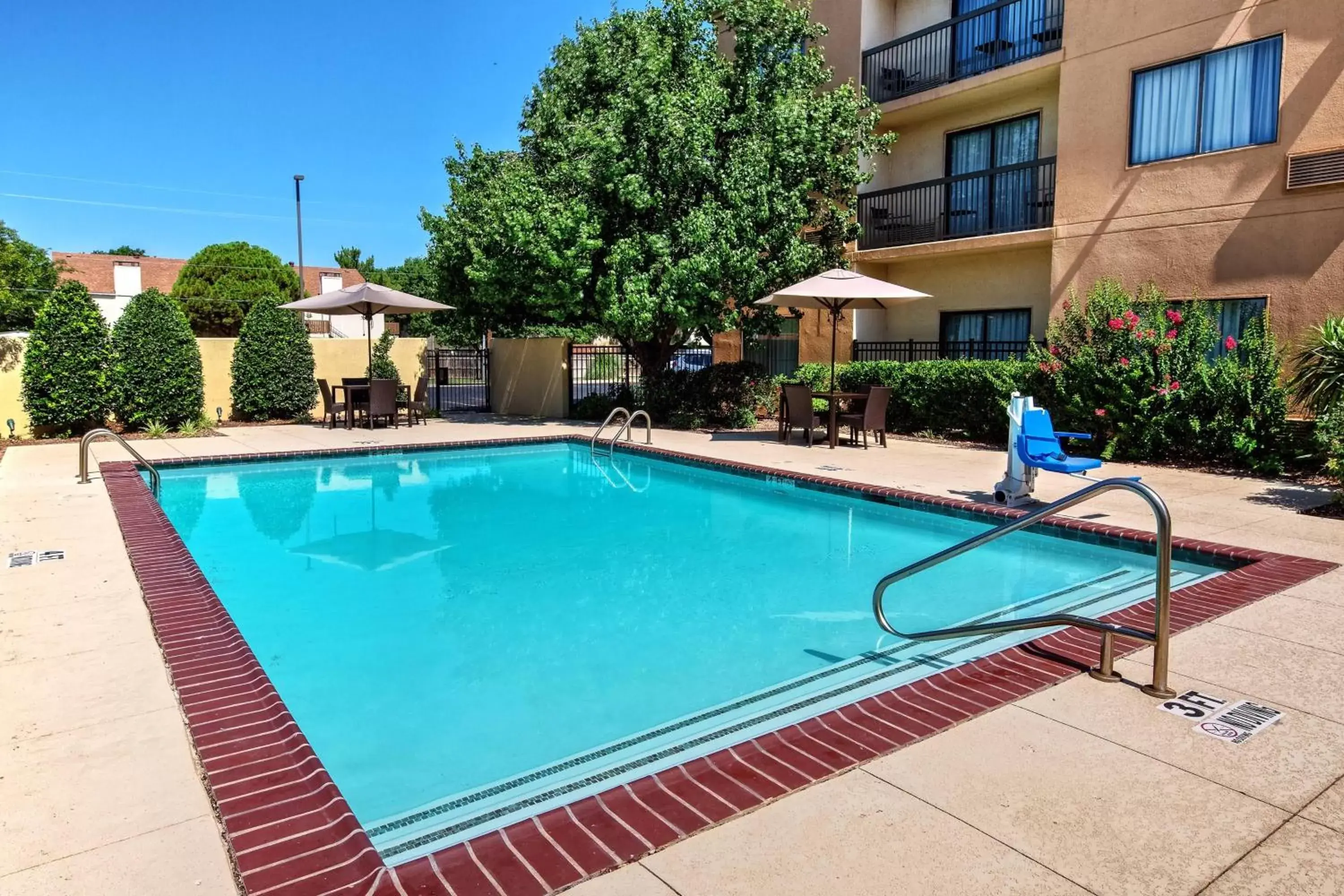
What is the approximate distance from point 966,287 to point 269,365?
14.2 m

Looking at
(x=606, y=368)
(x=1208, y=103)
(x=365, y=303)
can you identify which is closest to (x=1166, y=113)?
(x=1208, y=103)

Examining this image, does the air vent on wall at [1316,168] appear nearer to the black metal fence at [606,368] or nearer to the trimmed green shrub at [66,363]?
the black metal fence at [606,368]

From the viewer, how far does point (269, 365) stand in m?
17.2

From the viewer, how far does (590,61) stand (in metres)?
17.2


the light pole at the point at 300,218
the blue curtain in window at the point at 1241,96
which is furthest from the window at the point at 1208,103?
the light pole at the point at 300,218

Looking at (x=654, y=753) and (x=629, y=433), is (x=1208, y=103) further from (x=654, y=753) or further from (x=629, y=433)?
(x=654, y=753)

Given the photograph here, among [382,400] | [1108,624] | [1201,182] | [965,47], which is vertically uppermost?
[965,47]

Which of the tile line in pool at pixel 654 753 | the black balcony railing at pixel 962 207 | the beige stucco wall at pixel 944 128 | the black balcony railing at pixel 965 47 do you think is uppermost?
the black balcony railing at pixel 965 47

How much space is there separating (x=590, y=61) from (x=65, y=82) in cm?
2365

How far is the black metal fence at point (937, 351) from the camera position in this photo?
629 inches

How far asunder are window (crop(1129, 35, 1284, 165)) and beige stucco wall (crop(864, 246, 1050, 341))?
256 centimetres

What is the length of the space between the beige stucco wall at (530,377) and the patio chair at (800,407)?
22.8 feet

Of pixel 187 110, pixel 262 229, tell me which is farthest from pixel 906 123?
pixel 262 229

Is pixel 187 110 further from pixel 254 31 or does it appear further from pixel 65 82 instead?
pixel 254 31
